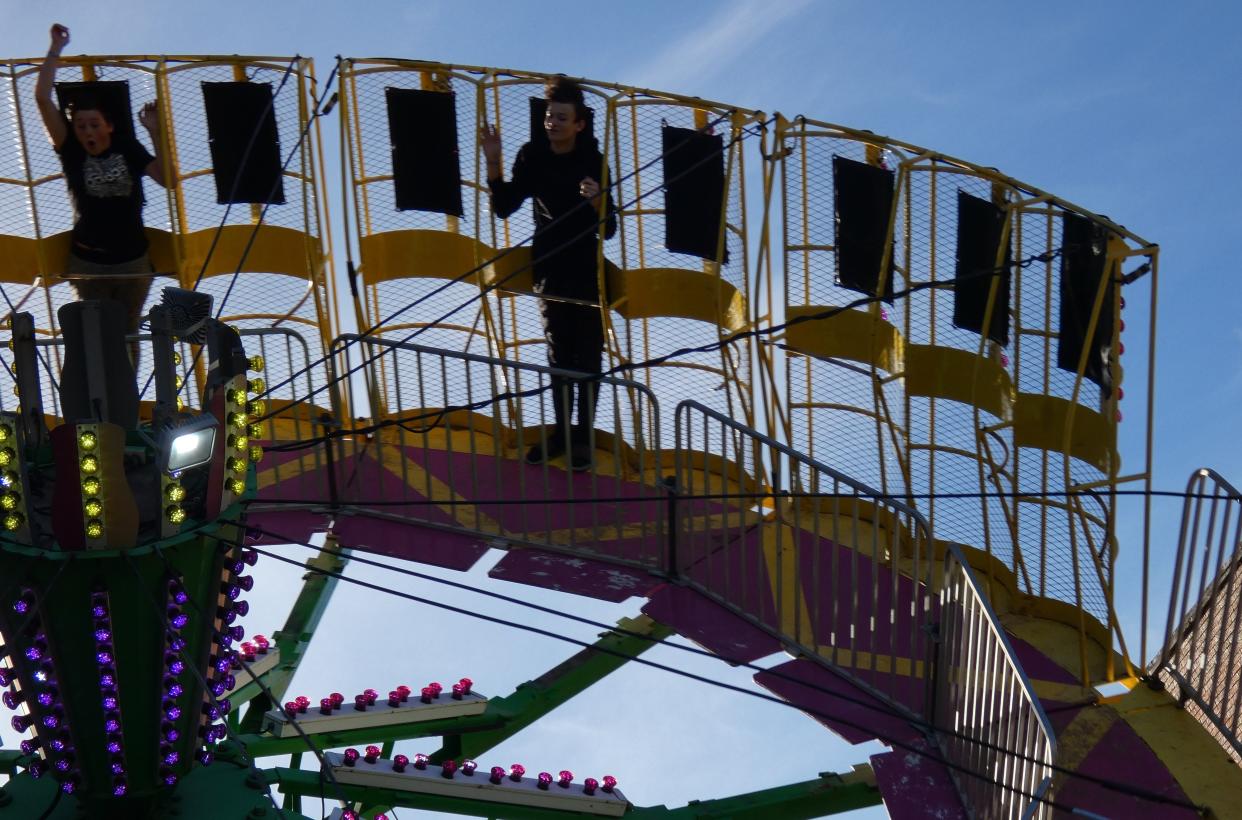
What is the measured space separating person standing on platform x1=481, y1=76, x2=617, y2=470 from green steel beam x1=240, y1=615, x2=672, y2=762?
1.54 metres

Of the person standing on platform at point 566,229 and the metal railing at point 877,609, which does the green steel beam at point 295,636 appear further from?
the metal railing at point 877,609

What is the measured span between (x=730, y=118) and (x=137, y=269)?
15.5ft

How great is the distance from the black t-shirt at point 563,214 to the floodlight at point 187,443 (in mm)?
4213

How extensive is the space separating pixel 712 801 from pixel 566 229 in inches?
167

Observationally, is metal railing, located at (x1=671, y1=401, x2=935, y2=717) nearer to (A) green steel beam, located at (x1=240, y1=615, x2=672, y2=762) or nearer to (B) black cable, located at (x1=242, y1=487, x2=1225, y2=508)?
(B) black cable, located at (x1=242, y1=487, x2=1225, y2=508)

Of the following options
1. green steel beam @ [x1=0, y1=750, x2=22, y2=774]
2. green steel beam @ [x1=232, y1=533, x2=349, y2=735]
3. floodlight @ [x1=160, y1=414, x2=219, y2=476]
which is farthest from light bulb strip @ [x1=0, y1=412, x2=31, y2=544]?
green steel beam @ [x1=0, y1=750, x2=22, y2=774]

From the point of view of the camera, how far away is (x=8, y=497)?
983 centimetres

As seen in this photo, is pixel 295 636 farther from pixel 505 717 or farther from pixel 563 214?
pixel 563 214

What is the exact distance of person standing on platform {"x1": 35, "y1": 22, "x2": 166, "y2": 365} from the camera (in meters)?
14.1

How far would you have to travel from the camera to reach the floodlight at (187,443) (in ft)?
31.5

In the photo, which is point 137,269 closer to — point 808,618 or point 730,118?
point 730,118

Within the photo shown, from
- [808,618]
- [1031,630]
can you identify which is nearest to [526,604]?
[808,618]

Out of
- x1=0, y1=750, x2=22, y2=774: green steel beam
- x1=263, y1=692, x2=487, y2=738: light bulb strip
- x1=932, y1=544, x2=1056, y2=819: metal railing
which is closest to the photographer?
x1=932, y1=544, x2=1056, y2=819: metal railing

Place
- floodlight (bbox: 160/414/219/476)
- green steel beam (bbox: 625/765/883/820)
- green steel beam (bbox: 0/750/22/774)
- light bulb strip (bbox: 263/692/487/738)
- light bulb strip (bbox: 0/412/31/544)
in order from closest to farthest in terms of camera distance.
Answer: floodlight (bbox: 160/414/219/476)
light bulb strip (bbox: 0/412/31/544)
green steel beam (bbox: 625/765/883/820)
green steel beam (bbox: 0/750/22/774)
light bulb strip (bbox: 263/692/487/738)
